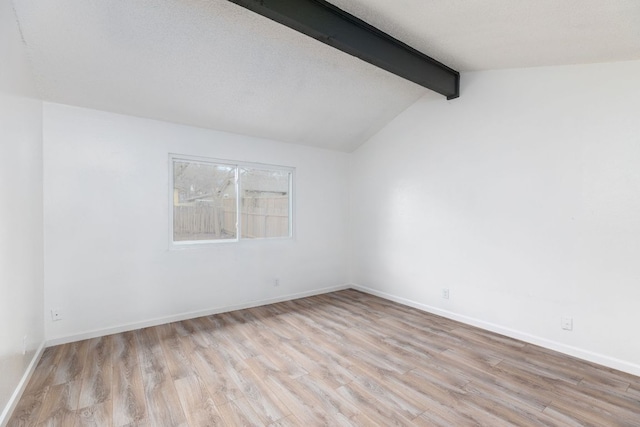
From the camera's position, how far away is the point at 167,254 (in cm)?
342

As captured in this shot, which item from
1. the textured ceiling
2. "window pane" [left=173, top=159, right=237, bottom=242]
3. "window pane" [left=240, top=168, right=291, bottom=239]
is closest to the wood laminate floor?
"window pane" [left=173, top=159, right=237, bottom=242]

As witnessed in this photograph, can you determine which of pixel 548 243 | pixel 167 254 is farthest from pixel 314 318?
pixel 548 243

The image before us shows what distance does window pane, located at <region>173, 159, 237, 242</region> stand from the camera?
3.59 m

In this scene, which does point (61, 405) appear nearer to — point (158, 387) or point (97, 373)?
point (97, 373)

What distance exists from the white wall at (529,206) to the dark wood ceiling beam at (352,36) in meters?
0.73

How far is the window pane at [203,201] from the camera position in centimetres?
359

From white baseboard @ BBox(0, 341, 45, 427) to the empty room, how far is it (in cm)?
2

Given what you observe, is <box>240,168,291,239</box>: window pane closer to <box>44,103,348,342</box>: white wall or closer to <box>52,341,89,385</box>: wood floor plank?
<box>44,103,348,342</box>: white wall

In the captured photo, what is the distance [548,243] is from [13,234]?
426 centimetres

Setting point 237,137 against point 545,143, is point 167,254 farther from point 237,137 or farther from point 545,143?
point 545,143

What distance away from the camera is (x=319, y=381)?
2.26 metres

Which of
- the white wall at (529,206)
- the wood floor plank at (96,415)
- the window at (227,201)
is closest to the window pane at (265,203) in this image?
the window at (227,201)

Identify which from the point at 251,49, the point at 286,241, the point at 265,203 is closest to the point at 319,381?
the point at 286,241

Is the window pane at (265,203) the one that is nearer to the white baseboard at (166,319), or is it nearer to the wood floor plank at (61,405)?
the white baseboard at (166,319)
